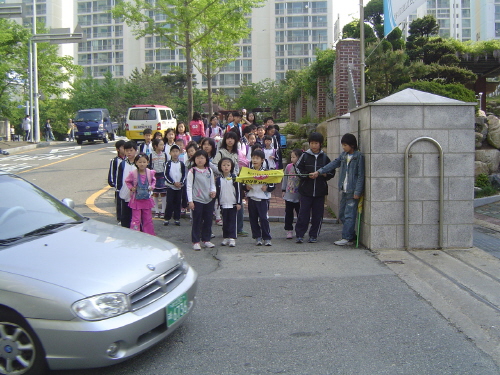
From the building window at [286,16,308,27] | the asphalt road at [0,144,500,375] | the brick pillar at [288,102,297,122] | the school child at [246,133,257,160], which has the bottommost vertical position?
the asphalt road at [0,144,500,375]

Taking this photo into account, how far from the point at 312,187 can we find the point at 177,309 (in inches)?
164

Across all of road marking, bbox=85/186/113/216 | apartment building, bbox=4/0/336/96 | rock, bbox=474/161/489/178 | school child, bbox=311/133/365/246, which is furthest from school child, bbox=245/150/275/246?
apartment building, bbox=4/0/336/96

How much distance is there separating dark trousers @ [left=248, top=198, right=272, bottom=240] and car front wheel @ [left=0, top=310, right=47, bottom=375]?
14.9ft

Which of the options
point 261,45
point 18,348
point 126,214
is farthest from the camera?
point 261,45

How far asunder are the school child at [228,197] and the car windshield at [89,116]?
23.9 metres

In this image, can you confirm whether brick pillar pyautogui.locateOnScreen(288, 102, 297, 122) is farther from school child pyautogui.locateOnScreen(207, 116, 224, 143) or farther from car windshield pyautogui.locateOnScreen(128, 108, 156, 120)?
school child pyautogui.locateOnScreen(207, 116, 224, 143)

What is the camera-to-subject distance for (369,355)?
409 centimetres

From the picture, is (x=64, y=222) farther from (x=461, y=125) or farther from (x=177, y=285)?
(x=461, y=125)

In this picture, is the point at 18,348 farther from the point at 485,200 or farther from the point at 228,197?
the point at 485,200

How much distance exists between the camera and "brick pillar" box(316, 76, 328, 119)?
60.7 feet

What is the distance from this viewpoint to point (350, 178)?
7.57 m

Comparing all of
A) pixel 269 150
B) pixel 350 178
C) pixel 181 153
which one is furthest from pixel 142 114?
pixel 350 178

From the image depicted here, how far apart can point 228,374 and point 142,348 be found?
66 centimetres

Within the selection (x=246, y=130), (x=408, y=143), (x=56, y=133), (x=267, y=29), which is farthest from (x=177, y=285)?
(x=267, y=29)
